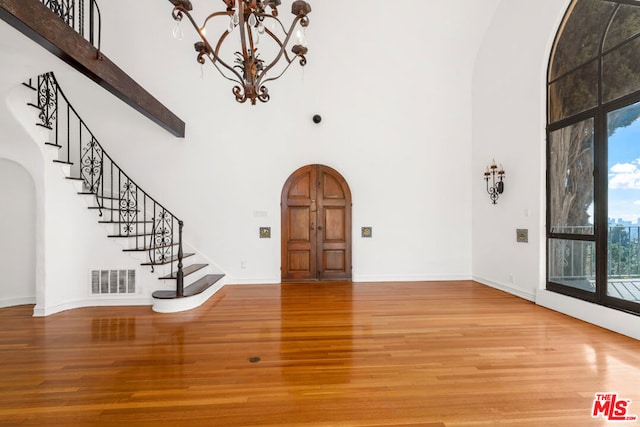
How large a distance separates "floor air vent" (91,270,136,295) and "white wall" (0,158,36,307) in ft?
3.02

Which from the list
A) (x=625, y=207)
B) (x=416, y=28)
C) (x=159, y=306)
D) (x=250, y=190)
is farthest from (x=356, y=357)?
(x=416, y=28)

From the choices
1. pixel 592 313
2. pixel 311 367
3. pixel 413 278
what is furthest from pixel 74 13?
pixel 592 313

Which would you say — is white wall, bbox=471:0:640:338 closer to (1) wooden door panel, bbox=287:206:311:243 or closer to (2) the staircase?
(1) wooden door panel, bbox=287:206:311:243

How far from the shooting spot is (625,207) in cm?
325

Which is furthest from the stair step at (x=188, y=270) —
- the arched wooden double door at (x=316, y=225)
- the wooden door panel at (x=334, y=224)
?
the wooden door panel at (x=334, y=224)

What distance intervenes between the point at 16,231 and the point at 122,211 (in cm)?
129

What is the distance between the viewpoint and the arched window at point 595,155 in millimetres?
3191

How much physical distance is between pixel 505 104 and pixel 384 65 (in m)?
2.34

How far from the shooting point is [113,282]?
4258 millimetres

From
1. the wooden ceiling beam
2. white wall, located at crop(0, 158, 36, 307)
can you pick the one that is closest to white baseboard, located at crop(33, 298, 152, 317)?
white wall, located at crop(0, 158, 36, 307)

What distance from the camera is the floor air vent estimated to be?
4.24m

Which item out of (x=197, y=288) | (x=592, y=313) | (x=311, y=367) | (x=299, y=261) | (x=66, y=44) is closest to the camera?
(x=311, y=367)

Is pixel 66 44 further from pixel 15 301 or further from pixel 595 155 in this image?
pixel 595 155

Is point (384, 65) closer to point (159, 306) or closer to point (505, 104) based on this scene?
point (505, 104)
